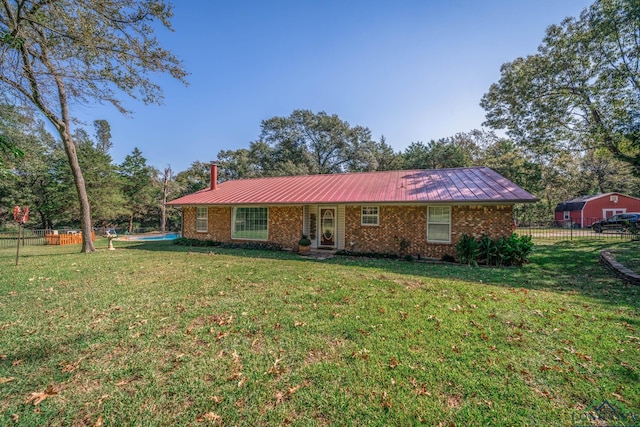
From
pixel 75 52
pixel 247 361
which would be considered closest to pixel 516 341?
pixel 247 361

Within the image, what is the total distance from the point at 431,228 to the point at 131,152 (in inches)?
1311

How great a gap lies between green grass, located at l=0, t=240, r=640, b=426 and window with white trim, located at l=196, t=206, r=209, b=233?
861 centimetres

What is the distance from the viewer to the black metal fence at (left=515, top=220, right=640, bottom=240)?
1588 centimetres

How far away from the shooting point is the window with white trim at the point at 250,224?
1341cm

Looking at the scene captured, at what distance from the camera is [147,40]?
853cm

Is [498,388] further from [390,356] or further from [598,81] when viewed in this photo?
[598,81]

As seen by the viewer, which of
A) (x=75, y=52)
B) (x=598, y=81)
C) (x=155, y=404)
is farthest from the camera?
(x=598, y=81)

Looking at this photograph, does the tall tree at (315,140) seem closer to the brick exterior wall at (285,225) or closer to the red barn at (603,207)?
the brick exterior wall at (285,225)

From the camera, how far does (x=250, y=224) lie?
1373cm

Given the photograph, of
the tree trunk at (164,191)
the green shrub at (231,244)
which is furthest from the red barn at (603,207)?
the tree trunk at (164,191)

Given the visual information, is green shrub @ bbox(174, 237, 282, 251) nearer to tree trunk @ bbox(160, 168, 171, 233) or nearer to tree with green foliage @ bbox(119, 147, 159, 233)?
tree trunk @ bbox(160, 168, 171, 233)

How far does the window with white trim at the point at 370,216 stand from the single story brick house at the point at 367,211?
42mm

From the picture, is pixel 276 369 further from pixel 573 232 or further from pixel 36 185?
pixel 36 185

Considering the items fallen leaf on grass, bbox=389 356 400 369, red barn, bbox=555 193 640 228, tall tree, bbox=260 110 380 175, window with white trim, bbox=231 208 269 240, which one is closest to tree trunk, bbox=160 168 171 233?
tall tree, bbox=260 110 380 175
